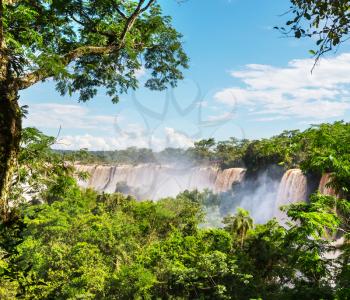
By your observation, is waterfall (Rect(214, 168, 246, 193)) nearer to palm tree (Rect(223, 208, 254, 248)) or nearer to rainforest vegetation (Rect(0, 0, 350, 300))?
rainforest vegetation (Rect(0, 0, 350, 300))

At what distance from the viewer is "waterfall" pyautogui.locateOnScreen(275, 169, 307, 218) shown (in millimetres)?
41312

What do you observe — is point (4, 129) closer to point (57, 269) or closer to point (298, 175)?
point (57, 269)

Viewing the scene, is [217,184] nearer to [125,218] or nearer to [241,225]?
[125,218]

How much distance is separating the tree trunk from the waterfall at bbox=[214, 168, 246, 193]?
58.8 meters

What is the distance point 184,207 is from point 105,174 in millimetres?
57549

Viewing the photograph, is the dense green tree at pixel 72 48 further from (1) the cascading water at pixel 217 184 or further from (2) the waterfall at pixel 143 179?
(2) the waterfall at pixel 143 179

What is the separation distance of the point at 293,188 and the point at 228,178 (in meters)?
21.7

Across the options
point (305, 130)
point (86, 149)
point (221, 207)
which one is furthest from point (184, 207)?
point (86, 149)

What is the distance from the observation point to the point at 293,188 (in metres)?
42.3

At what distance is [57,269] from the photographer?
2444cm

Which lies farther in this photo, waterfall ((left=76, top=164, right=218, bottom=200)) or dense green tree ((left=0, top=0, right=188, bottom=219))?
waterfall ((left=76, top=164, right=218, bottom=200))

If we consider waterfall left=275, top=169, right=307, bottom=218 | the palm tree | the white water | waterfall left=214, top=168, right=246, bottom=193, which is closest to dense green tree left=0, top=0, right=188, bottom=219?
the palm tree

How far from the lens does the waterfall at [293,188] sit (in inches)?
1626

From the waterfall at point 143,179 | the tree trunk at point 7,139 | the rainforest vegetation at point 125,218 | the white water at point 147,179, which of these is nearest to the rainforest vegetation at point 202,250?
the rainforest vegetation at point 125,218
